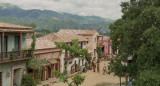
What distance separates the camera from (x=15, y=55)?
19031mm

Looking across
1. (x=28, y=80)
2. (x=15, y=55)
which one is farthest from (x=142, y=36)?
(x=28, y=80)

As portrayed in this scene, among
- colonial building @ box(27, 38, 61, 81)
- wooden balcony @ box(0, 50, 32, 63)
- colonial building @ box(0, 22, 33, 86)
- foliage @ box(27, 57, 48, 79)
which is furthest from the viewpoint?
colonial building @ box(27, 38, 61, 81)

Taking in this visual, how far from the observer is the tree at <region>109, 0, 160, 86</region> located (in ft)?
42.6

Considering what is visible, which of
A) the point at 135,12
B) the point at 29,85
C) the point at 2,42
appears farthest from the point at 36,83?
the point at 135,12

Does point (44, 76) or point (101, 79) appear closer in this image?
point (44, 76)

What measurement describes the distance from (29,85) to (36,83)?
115 centimetres

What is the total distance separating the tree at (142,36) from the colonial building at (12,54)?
984 cm

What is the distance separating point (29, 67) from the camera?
71.2ft

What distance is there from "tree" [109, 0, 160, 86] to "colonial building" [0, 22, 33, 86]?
984cm

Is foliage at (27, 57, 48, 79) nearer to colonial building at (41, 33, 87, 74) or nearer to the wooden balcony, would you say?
the wooden balcony

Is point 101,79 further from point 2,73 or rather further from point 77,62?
point 2,73

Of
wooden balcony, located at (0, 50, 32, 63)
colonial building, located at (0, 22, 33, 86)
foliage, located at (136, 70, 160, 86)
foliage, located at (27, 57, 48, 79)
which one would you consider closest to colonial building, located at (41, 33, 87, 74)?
foliage, located at (27, 57, 48, 79)

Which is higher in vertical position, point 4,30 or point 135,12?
point 135,12

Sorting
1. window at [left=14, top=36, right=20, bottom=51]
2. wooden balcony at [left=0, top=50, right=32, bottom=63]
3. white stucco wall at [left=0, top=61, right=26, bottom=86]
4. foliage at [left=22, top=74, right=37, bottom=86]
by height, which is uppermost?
window at [left=14, top=36, right=20, bottom=51]
